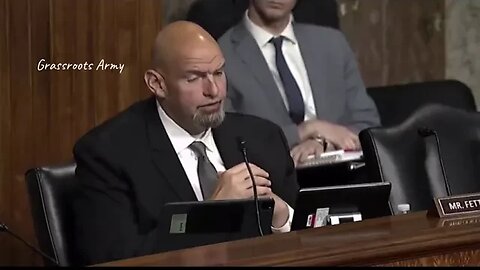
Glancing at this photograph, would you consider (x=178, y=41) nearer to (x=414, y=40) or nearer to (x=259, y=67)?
(x=259, y=67)

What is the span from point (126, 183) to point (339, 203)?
0.64 metres

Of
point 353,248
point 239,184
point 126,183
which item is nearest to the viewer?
point 353,248

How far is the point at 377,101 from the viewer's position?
440cm

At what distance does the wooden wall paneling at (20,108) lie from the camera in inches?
140

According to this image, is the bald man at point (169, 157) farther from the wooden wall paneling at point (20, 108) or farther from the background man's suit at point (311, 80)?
the background man's suit at point (311, 80)

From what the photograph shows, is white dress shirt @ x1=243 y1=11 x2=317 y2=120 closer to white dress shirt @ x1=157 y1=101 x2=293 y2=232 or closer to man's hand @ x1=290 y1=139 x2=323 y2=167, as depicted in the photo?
man's hand @ x1=290 y1=139 x2=323 y2=167

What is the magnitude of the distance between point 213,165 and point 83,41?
102 centimetres

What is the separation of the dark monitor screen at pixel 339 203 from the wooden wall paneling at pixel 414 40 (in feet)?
7.94

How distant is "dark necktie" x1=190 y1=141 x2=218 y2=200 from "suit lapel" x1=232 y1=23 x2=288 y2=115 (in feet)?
3.80

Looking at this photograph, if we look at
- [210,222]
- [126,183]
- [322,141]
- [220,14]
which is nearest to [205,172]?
[126,183]

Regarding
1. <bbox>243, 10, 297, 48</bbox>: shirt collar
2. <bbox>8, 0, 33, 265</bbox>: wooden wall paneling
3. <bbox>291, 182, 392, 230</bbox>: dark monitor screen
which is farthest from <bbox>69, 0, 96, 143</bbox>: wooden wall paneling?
<bbox>291, 182, 392, 230</bbox>: dark monitor screen

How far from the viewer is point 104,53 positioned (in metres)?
3.77

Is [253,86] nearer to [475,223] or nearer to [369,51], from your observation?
[369,51]

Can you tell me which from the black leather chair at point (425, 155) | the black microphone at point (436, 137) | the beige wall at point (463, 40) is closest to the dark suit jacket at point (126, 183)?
the black leather chair at point (425, 155)
